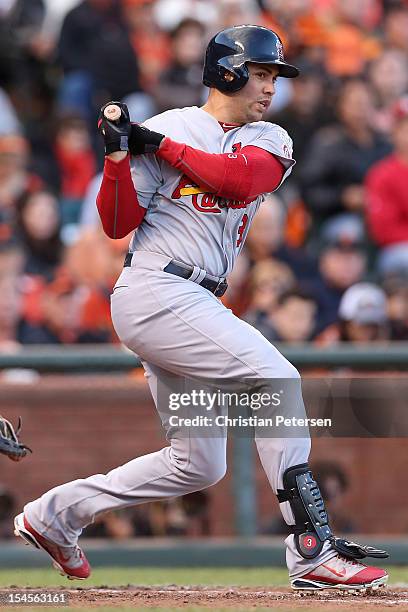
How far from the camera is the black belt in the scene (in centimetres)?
454

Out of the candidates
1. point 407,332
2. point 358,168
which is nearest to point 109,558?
point 407,332

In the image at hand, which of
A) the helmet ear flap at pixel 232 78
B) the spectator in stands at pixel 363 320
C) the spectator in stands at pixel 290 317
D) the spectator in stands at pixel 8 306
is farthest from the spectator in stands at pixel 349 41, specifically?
the helmet ear flap at pixel 232 78

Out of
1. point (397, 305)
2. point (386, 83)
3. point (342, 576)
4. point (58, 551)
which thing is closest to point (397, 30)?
point (386, 83)

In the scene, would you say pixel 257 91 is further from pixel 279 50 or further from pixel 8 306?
pixel 8 306

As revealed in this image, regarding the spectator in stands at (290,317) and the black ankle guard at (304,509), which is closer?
the black ankle guard at (304,509)

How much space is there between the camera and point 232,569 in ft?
22.6

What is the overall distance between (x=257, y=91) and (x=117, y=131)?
24.1 inches

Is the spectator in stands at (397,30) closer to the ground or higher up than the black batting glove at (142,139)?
higher up

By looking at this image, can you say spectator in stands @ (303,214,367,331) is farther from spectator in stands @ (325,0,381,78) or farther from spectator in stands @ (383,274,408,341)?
spectator in stands @ (325,0,381,78)

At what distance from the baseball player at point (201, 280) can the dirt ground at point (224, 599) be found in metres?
0.11

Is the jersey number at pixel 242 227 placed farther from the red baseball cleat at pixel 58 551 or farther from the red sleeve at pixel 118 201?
the red baseball cleat at pixel 58 551

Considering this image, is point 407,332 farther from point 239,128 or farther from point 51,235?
point 239,128

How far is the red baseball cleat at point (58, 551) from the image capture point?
478cm

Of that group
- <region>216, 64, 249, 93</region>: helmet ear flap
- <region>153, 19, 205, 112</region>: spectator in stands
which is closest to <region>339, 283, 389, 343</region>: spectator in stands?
<region>153, 19, 205, 112</region>: spectator in stands
